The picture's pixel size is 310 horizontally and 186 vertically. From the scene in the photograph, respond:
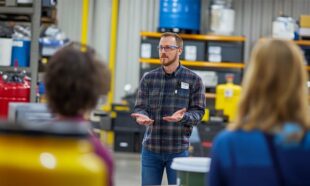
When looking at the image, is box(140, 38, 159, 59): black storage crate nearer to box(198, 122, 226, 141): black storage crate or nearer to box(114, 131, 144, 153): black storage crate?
box(114, 131, 144, 153): black storage crate

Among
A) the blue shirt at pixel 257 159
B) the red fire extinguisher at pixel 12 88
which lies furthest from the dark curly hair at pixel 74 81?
the red fire extinguisher at pixel 12 88

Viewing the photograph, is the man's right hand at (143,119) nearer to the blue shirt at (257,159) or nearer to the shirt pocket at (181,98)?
the shirt pocket at (181,98)

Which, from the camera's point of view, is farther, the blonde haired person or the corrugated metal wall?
the corrugated metal wall

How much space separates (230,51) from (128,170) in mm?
3642

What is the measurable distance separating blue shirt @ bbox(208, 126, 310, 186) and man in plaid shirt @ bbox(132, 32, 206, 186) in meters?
2.57

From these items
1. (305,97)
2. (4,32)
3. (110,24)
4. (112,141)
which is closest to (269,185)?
(305,97)

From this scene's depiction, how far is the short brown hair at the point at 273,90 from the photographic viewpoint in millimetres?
2236

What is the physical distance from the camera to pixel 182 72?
16.7 ft

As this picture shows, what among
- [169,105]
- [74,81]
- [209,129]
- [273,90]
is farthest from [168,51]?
[209,129]

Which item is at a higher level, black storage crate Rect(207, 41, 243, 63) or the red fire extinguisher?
black storage crate Rect(207, 41, 243, 63)

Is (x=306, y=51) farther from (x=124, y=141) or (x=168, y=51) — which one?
(x=168, y=51)

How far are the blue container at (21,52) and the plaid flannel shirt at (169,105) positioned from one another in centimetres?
152

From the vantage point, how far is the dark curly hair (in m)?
2.11

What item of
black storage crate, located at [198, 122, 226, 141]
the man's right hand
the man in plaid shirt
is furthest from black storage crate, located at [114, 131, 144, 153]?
the man's right hand
